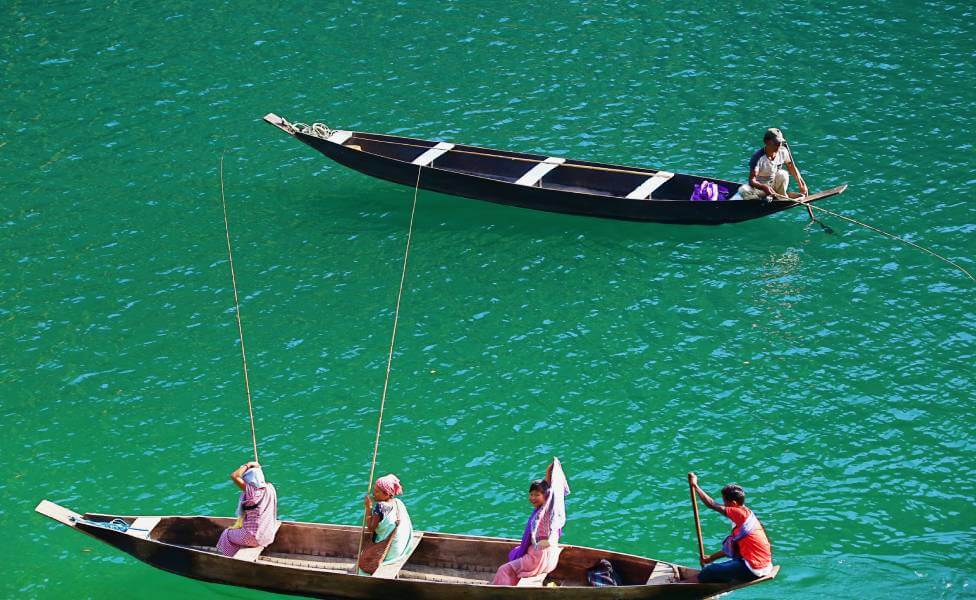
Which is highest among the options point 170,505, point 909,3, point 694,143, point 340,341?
point 909,3

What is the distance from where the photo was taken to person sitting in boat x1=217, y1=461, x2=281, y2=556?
13.8 m

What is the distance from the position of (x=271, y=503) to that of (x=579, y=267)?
27.2 feet

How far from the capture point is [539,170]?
73.8 feet

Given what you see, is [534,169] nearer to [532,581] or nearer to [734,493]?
[532,581]

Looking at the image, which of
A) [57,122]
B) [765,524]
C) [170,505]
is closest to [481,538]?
[765,524]

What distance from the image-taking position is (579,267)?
2022 cm

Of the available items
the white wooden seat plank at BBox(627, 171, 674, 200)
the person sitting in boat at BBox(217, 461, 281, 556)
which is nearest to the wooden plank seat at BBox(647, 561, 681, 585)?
the person sitting in boat at BBox(217, 461, 281, 556)

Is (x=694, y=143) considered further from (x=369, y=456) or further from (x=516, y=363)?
(x=369, y=456)

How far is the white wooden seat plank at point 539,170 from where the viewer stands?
878 inches

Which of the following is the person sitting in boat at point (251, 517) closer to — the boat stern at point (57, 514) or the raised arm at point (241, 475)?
the raised arm at point (241, 475)

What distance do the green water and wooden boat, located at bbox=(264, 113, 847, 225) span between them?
0.44m

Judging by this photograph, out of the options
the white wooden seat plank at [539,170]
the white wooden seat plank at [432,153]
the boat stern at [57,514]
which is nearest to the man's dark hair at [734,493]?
the boat stern at [57,514]

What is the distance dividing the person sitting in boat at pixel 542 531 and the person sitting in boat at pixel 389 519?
131cm

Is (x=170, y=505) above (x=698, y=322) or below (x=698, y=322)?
below
